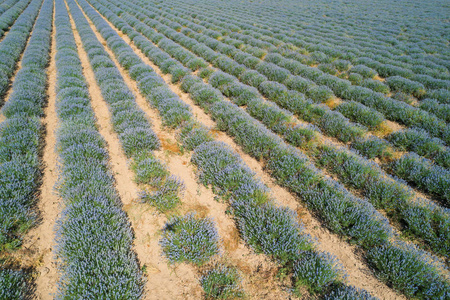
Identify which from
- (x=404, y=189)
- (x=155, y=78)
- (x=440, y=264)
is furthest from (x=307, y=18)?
(x=440, y=264)

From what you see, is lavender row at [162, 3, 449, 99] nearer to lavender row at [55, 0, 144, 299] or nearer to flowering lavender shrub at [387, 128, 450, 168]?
flowering lavender shrub at [387, 128, 450, 168]

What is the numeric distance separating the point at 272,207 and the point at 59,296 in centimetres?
329

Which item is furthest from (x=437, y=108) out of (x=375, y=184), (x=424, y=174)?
(x=375, y=184)

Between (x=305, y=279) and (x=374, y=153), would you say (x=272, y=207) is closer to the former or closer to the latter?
(x=305, y=279)

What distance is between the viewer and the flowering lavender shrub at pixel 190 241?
313 cm

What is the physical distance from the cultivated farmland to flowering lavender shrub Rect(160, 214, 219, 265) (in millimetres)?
27

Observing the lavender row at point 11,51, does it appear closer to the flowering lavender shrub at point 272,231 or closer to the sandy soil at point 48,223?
the sandy soil at point 48,223

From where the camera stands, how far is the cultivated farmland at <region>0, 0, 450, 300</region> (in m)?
2.91

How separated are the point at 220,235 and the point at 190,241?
638 mm

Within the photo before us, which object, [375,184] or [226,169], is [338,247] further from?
[226,169]

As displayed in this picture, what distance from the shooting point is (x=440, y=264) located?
289cm

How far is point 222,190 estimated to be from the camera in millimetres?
4312

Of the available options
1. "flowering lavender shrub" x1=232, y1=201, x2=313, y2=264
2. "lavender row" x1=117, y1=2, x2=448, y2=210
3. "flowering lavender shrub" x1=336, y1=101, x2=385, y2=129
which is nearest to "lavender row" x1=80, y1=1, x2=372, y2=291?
"flowering lavender shrub" x1=232, y1=201, x2=313, y2=264

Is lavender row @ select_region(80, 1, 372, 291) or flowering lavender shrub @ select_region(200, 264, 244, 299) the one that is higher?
lavender row @ select_region(80, 1, 372, 291)
